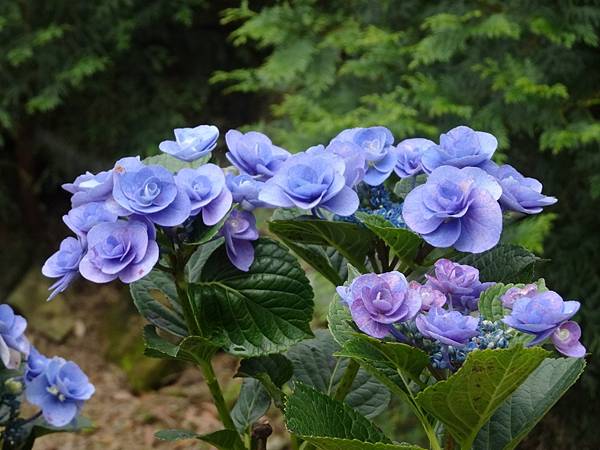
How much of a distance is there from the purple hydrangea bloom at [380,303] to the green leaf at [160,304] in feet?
1.02

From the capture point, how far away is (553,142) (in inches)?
84.4

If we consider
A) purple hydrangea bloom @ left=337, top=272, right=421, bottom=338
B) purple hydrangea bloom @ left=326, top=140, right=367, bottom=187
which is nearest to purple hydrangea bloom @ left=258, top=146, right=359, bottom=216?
purple hydrangea bloom @ left=326, top=140, right=367, bottom=187

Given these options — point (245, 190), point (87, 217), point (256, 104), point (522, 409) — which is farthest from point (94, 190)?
point (256, 104)

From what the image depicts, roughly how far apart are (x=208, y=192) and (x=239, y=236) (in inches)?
3.3

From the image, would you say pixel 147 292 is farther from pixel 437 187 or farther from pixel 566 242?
pixel 566 242

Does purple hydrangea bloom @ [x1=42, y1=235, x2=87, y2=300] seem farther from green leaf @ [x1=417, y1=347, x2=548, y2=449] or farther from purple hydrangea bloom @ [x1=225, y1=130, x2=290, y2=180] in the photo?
green leaf @ [x1=417, y1=347, x2=548, y2=449]

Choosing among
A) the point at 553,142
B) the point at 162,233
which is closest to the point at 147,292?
the point at 162,233

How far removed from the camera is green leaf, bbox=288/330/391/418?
3.41 ft

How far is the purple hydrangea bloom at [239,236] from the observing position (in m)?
0.91

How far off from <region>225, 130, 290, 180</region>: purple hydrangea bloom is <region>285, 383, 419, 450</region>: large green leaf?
267 mm

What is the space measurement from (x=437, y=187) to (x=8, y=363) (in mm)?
609

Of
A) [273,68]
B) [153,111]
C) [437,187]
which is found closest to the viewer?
[437,187]

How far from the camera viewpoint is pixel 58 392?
1.18m

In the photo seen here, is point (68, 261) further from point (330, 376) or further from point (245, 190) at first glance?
point (330, 376)
